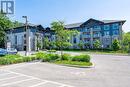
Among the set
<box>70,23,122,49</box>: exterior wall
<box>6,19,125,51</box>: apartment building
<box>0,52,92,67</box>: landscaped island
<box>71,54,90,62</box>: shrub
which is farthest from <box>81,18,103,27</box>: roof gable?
<box>71,54,90,62</box>: shrub

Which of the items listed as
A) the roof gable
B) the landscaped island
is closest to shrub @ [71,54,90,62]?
the landscaped island

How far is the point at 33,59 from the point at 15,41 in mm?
63251

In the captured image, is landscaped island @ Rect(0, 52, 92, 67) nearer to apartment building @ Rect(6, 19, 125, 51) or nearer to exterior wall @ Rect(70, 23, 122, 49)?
apartment building @ Rect(6, 19, 125, 51)

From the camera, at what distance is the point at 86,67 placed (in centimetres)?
2184

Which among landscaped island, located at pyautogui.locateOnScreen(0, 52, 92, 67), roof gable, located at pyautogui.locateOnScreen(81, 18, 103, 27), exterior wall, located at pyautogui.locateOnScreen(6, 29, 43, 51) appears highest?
roof gable, located at pyautogui.locateOnScreen(81, 18, 103, 27)

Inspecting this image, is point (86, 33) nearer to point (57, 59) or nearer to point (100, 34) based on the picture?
point (100, 34)

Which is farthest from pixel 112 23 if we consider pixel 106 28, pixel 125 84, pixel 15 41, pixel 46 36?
pixel 125 84

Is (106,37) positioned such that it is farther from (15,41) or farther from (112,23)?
(15,41)

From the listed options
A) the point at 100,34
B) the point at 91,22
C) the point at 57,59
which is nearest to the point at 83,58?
the point at 57,59

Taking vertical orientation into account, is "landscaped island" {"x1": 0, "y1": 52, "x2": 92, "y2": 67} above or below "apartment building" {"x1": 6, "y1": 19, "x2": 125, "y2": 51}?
below

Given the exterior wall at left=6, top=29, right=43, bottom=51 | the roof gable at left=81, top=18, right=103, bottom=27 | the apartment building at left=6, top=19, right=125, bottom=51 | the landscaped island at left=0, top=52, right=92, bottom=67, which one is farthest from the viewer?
the exterior wall at left=6, top=29, right=43, bottom=51

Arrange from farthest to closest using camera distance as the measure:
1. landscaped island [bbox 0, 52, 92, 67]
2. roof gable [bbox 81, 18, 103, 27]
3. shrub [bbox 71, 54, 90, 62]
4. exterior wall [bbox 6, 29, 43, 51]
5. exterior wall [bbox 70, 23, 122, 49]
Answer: exterior wall [bbox 6, 29, 43, 51] → roof gable [bbox 81, 18, 103, 27] → exterior wall [bbox 70, 23, 122, 49] → shrub [bbox 71, 54, 90, 62] → landscaped island [bbox 0, 52, 92, 67]

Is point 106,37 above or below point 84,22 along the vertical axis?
below

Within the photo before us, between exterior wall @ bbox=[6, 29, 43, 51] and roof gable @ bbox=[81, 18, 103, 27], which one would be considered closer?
roof gable @ bbox=[81, 18, 103, 27]
